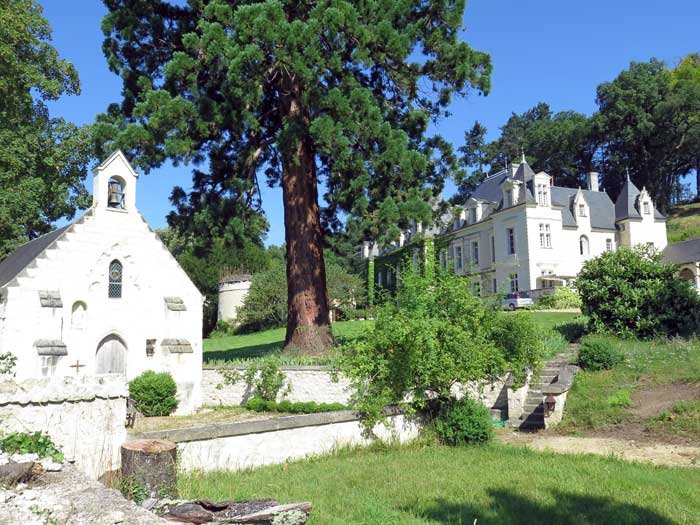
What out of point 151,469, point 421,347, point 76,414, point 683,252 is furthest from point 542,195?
point 151,469

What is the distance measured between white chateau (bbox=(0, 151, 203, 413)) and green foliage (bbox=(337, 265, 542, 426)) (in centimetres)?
1017

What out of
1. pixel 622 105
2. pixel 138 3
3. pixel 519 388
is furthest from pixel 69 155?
pixel 622 105

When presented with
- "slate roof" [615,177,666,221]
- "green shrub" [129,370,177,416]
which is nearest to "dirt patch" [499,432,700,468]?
"green shrub" [129,370,177,416]

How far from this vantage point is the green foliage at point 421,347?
34.9 feet

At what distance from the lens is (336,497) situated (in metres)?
6.93

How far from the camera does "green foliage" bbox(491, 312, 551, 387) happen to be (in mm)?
12719

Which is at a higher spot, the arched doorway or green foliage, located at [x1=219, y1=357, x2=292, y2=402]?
the arched doorway

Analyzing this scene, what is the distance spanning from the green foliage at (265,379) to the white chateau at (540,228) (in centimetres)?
2308

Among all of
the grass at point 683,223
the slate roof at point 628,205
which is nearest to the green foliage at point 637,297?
the slate roof at point 628,205

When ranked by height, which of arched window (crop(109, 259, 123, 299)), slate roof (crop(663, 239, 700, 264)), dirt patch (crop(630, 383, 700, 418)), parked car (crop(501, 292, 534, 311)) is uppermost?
slate roof (crop(663, 239, 700, 264))

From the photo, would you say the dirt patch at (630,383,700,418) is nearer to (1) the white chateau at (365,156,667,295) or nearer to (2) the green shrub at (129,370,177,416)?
(2) the green shrub at (129,370,177,416)

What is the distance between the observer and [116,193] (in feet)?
62.9

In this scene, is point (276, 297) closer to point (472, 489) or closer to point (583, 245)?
point (583, 245)

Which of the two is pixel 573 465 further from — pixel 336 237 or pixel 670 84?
pixel 670 84
